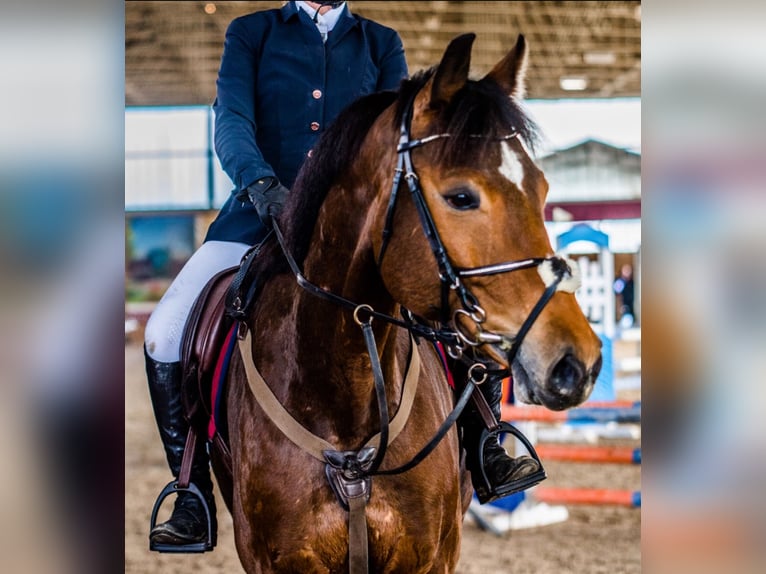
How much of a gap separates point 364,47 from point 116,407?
5.01ft

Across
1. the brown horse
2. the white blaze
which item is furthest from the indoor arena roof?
the white blaze

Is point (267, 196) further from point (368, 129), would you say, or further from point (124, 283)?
point (124, 283)

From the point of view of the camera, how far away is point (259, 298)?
2.20 meters

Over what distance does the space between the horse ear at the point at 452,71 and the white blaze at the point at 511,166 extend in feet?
0.56

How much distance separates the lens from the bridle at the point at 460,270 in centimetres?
153

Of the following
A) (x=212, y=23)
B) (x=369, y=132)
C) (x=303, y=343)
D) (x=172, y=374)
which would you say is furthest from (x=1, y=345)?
(x=212, y=23)

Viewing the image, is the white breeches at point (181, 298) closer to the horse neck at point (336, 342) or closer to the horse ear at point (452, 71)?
the horse neck at point (336, 342)

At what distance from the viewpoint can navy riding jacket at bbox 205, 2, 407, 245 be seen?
8.05ft

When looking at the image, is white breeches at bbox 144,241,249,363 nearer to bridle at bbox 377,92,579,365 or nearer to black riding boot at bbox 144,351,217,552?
black riding boot at bbox 144,351,217,552

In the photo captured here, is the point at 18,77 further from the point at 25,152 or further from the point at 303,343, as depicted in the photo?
the point at 303,343

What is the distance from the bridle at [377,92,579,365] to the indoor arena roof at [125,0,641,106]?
8792 millimetres

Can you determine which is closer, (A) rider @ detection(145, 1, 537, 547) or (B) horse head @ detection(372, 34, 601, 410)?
(B) horse head @ detection(372, 34, 601, 410)

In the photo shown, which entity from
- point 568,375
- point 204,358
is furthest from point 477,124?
point 204,358

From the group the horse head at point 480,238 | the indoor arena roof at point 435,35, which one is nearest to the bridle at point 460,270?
the horse head at point 480,238
